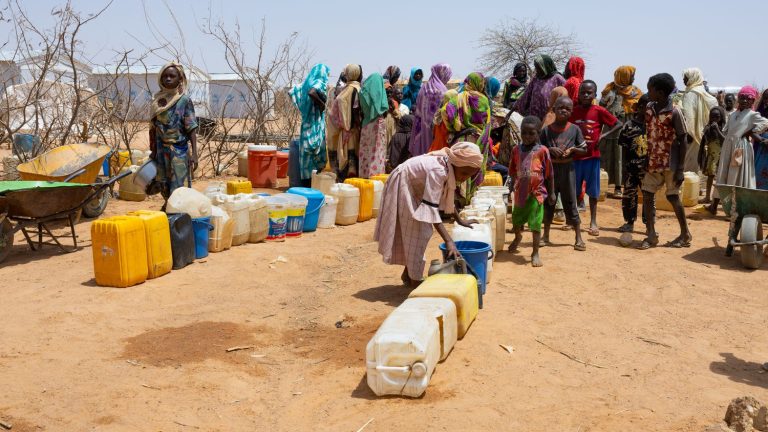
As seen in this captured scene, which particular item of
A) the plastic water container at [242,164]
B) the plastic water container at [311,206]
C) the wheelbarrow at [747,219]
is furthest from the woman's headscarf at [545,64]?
the plastic water container at [242,164]

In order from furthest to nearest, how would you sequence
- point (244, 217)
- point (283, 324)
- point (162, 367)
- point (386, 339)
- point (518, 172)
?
point (244, 217), point (518, 172), point (283, 324), point (162, 367), point (386, 339)

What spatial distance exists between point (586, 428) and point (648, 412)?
0.43 metres

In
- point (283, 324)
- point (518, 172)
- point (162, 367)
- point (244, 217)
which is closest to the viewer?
point (162, 367)

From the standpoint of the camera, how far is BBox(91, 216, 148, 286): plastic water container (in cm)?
602

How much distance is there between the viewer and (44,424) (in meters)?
3.79

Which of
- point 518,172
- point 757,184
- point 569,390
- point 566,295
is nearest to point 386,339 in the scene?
point 569,390

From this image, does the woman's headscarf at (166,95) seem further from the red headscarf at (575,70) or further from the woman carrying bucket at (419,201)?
the red headscarf at (575,70)

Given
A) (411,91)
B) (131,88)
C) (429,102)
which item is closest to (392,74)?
(411,91)

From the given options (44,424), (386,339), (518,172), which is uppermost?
(518,172)

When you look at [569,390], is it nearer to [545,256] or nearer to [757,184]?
[545,256]

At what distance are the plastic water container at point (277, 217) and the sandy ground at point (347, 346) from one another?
0.60 meters

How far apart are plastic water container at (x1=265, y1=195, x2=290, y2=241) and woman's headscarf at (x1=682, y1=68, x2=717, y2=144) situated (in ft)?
19.2

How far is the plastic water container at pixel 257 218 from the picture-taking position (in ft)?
25.6

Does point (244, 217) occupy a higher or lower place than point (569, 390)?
higher
